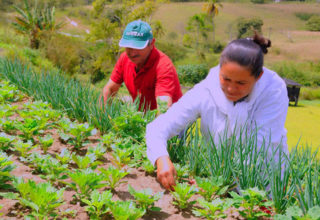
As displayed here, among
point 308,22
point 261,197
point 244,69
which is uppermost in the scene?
point 308,22

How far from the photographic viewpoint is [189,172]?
4.60ft

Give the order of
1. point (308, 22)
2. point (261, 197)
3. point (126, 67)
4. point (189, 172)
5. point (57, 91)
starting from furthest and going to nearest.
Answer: point (308, 22), point (126, 67), point (57, 91), point (189, 172), point (261, 197)

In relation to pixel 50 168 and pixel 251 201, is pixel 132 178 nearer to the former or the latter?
pixel 50 168

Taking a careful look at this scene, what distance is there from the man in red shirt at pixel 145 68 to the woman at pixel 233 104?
584mm

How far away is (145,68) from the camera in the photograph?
90.6 inches

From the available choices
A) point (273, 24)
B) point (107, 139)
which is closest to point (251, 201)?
point (107, 139)

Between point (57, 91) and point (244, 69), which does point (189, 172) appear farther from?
point (57, 91)

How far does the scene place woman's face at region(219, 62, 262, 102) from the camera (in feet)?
4.11

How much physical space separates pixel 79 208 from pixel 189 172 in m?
0.54

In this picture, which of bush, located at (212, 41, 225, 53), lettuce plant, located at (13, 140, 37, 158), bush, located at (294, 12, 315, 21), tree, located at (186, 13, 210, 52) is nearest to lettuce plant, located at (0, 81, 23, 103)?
lettuce plant, located at (13, 140, 37, 158)

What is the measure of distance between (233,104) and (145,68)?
3.39ft

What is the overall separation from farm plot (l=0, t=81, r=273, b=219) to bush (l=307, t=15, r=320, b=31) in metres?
82.2

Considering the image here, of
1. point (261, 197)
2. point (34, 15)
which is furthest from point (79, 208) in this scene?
point (34, 15)

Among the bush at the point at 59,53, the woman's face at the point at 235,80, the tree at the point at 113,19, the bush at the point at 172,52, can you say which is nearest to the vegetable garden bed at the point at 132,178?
the woman's face at the point at 235,80
